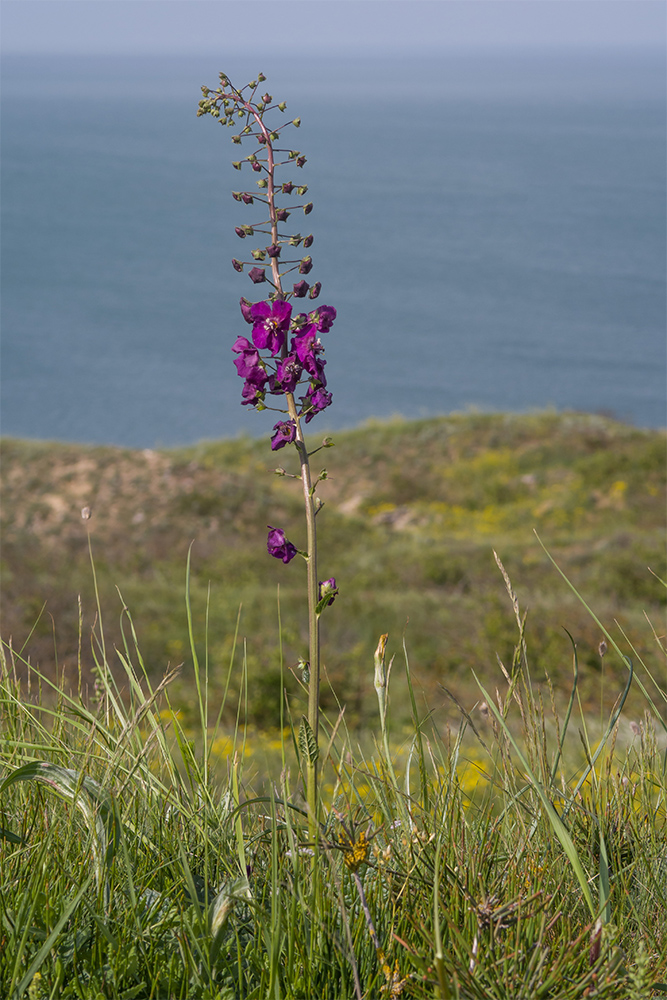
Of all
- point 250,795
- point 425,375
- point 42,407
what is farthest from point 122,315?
point 250,795

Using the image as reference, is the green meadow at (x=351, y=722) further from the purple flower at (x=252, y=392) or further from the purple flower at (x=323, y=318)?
the purple flower at (x=323, y=318)

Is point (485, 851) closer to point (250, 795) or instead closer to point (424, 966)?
point (424, 966)

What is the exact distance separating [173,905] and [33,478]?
23440 mm

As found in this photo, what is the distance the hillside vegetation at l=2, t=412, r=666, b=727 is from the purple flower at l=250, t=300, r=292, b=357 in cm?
426

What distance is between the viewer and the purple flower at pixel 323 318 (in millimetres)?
1571

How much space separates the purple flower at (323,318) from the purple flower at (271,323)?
57 millimetres

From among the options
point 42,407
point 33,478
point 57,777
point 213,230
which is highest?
point 213,230

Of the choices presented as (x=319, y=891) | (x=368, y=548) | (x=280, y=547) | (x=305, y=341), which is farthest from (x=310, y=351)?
(x=368, y=548)

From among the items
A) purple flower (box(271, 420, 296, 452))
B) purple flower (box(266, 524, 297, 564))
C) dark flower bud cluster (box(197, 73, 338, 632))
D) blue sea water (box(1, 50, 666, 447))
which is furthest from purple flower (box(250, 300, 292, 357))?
blue sea water (box(1, 50, 666, 447))

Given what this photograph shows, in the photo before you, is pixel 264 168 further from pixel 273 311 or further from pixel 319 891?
pixel 319 891

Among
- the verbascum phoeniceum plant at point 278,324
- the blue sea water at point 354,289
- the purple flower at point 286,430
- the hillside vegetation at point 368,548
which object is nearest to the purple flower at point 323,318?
the verbascum phoeniceum plant at point 278,324

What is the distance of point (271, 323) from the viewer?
1.55 metres

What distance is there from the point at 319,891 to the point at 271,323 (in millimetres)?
1054

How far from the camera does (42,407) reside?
259 ft
